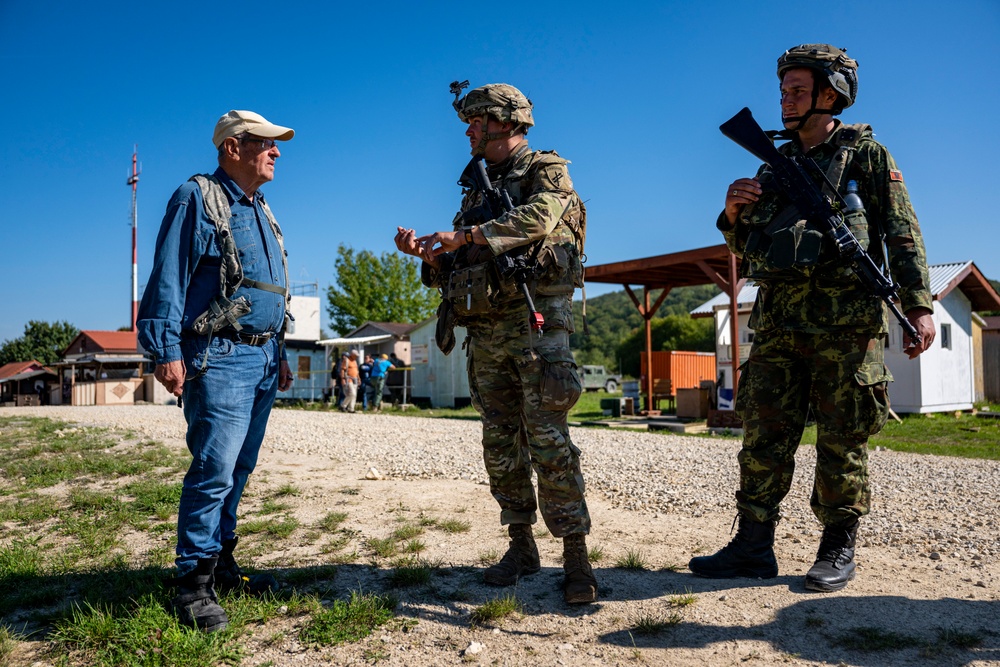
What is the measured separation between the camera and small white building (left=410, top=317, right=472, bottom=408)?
2439cm

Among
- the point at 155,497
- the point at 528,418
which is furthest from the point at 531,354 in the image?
the point at 155,497

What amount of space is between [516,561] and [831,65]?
276 cm

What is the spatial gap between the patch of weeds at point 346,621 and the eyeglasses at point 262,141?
6.53 feet

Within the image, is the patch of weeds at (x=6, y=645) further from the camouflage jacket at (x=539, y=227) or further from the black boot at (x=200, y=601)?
the camouflage jacket at (x=539, y=227)

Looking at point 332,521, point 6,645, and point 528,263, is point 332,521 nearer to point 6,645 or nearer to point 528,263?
point 6,645

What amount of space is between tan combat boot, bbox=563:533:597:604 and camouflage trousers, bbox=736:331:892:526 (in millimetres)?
910

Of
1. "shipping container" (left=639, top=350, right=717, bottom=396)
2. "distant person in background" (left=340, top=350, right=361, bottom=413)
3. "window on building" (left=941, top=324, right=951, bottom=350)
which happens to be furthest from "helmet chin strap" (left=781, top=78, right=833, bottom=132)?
"shipping container" (left=639, top=350, right=717, bottom=396)

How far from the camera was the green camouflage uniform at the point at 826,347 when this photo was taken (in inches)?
120

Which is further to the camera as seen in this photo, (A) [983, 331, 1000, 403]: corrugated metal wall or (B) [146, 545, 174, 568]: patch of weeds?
(A) [983, 331, 1000, 403]: corrugated metal wall

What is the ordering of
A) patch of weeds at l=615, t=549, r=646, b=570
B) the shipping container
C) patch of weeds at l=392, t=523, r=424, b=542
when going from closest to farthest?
patch of weeds at l=615, t=549, r=646, b=570
patch of weeds at l=392, t=523, r=424, b=542
the shipping container

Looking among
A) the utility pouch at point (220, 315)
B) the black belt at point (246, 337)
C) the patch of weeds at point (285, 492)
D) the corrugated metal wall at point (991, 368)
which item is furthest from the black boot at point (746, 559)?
the corrugated metal wall at point (991, 368)

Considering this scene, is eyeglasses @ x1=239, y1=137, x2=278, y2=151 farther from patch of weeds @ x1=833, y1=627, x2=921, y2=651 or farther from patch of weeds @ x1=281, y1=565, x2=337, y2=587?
patch of weeds @ x1=833, y1=627, x2=921, y2=651

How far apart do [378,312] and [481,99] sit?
136 ft

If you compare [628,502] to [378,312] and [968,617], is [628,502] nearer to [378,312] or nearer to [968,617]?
[968,617]
